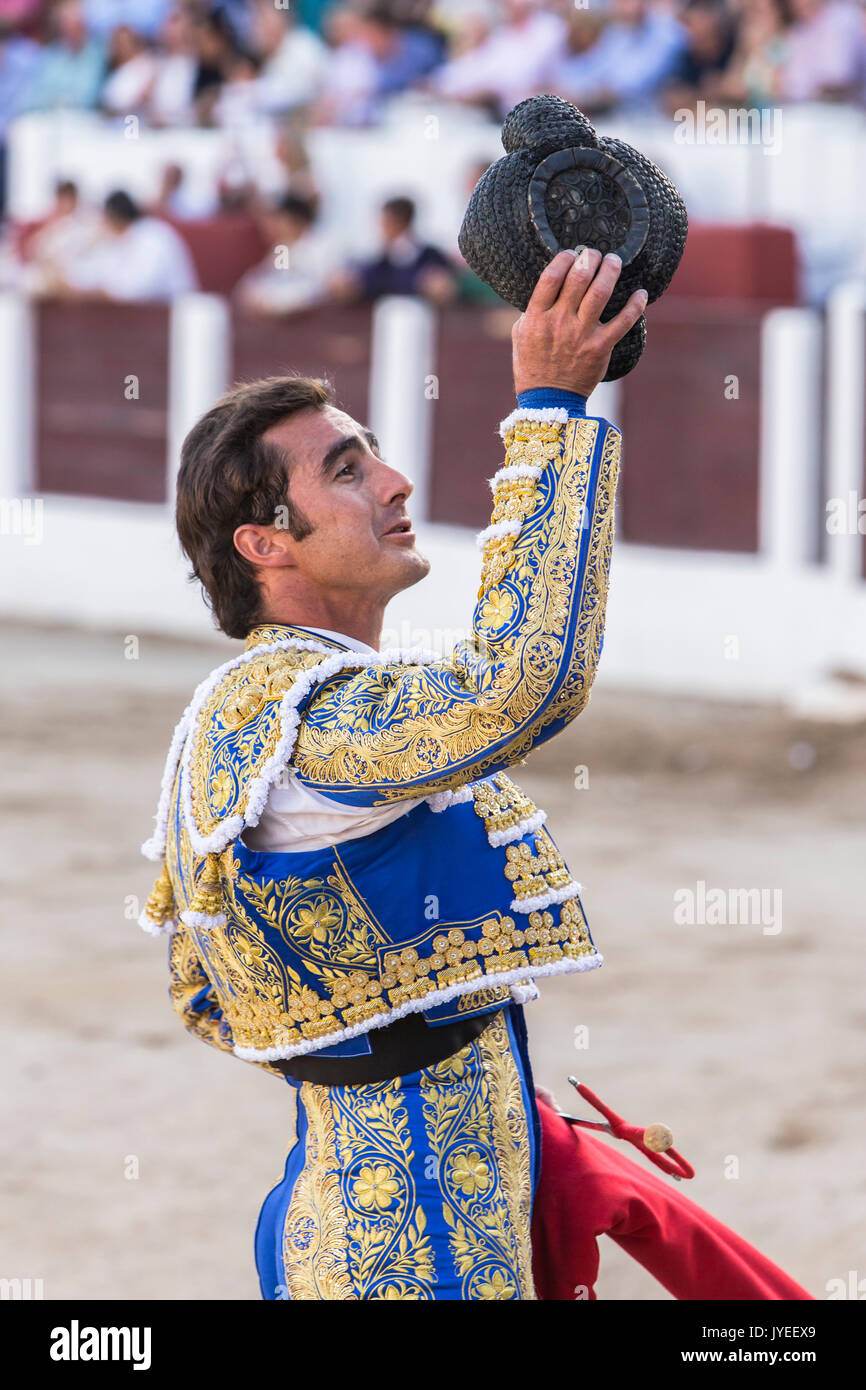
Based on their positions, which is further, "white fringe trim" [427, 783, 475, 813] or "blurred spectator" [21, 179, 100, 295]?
"blurred spectator" [21, 179, 100, 295]

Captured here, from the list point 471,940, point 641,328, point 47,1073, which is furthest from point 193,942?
point 47,1073

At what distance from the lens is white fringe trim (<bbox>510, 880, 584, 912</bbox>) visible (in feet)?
6.23

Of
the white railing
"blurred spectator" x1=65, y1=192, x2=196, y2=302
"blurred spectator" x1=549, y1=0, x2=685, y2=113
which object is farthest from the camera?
"blurred spectator" x1=65, y1=192, x2=196, y2=302

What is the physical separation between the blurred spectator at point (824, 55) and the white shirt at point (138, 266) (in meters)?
3.82

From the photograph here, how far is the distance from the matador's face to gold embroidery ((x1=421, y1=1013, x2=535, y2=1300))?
500mm

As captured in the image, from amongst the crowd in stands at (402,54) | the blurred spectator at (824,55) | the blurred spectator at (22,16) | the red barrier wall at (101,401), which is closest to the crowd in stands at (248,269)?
Answer: the red barrier wall at (101,401)

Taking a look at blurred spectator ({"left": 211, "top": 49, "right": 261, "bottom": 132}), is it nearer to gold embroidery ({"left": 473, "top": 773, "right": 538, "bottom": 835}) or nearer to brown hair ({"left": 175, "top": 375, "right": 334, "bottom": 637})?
brown hair ({"left": 175, "top": 375, "right": 334, "bottom": 637})

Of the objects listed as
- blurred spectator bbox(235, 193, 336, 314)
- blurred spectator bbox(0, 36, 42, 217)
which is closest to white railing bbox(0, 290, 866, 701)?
blurred spectator bbox(235, 193, 336, 314)

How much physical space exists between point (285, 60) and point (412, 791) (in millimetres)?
11077

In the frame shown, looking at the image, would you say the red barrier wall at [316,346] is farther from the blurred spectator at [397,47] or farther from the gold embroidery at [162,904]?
the gold embroidery at [162,904]

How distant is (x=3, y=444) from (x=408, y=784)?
10.7 metres

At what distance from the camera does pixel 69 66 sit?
13508mm
